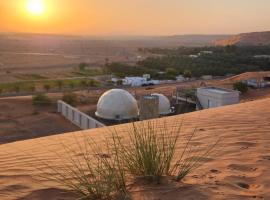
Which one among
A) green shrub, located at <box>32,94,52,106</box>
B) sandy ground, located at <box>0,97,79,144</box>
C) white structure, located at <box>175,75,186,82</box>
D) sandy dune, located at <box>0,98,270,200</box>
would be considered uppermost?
sandy dune, located at <box>0,98,270,200</box>

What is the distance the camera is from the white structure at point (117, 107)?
78.9 ft

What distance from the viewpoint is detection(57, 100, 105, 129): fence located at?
21562 millimetres

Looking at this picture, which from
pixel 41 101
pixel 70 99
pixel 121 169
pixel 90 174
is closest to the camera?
pixel 121 169

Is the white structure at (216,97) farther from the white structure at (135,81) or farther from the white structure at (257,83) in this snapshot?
the white structure at (135,81)

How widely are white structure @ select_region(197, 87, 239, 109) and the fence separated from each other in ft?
27.5

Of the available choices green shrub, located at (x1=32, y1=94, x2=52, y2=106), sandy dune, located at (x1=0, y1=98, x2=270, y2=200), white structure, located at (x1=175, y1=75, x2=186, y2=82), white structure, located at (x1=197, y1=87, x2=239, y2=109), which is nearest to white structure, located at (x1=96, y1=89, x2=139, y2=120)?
white structure, located at (x1=197, y1=87, x2=239, y2=109)

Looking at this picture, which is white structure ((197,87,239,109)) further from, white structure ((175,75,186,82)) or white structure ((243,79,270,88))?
white structure ((175,75,186,82))

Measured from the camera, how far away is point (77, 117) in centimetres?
2472

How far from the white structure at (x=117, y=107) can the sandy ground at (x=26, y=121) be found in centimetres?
205

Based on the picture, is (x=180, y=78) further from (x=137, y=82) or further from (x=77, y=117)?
(x=77, y=117)

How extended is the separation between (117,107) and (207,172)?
19.8 metres

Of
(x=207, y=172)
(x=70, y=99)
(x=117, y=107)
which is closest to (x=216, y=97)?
(x=117, y=107)

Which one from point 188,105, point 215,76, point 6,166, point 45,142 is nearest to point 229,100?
point 188,105

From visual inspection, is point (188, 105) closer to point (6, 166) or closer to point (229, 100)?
point (229, 100)
